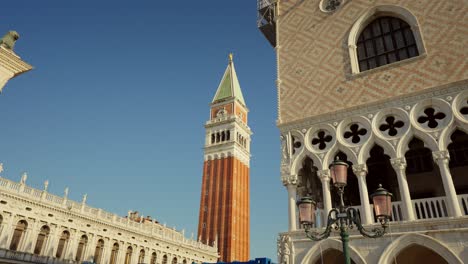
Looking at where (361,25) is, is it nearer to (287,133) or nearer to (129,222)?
(287,133)

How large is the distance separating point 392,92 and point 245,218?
41091 mm

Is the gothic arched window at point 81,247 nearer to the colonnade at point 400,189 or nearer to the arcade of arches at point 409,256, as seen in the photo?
the colonnade at point 400,189

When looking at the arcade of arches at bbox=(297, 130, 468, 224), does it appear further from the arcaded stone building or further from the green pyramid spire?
the green pyramid spire

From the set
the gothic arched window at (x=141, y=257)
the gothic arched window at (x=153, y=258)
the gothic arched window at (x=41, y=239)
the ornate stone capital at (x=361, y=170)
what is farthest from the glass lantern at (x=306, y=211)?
the gothic arched window at (x=153, y=258)

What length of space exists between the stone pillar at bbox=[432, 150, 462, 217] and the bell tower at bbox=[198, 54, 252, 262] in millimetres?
36658

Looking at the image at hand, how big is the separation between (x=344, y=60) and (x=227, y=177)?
3746cm

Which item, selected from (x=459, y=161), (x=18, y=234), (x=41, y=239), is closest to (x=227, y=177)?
(x=41, y=239)

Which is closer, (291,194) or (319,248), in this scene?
(319,248)

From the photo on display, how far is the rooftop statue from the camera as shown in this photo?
23.6 ft

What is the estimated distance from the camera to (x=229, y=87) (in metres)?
56.6

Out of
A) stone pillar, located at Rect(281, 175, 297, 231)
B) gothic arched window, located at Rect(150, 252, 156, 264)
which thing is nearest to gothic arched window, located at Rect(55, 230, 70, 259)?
gothic arched window, located at Rect(150, 252, 156, 264)

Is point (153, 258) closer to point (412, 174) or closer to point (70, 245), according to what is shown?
point (70, 245)

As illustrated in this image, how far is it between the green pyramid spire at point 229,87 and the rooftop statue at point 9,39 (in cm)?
4718

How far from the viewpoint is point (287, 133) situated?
1293cm
